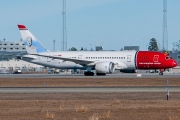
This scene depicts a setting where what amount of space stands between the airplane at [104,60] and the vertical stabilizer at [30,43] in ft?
1.20

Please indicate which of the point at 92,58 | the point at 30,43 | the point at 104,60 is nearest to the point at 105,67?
the point at 104,60

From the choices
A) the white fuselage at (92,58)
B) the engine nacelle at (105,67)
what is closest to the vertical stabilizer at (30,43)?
the white fuselage at (92,58)

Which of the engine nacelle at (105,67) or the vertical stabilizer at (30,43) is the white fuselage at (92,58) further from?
the vertical stabilizer at (30,43)

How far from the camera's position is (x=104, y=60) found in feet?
261

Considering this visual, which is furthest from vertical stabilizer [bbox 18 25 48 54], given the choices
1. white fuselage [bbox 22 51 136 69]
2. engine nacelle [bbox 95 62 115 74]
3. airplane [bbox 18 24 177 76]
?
engine nacelle [bbox 95 62 115 74]

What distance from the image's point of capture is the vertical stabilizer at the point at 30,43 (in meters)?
86.6

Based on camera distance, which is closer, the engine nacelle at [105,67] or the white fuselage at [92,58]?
the engine nacelle at [105,67]

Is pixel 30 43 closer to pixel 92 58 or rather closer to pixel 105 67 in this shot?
pixel 92 58

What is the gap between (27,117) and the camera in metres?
26.1

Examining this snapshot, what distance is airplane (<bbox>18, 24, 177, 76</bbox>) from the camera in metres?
76.8

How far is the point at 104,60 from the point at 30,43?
13.8m

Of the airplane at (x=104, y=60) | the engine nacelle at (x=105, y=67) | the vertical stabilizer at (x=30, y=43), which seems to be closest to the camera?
the engine nacelle at (x=105, y=67)

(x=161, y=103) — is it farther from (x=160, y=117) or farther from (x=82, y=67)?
(x=82, y=67)

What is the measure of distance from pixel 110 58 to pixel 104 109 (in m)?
50.1
